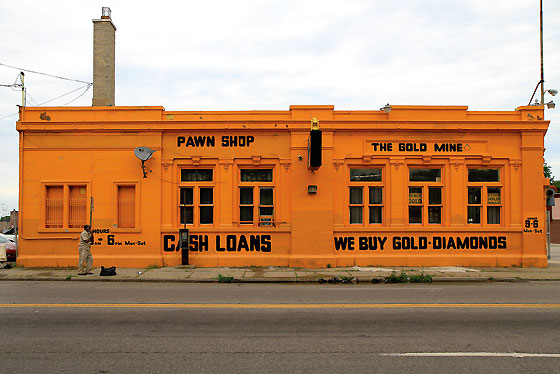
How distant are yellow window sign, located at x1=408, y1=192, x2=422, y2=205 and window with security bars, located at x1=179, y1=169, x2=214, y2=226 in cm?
677

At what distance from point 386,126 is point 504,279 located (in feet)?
19.8

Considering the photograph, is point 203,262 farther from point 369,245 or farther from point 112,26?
point 112,26

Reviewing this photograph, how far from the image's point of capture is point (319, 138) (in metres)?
15.4

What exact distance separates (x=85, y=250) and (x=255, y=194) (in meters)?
5.64

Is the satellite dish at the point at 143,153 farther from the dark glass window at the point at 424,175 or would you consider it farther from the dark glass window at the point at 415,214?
the dark glass window at the point at 415,214

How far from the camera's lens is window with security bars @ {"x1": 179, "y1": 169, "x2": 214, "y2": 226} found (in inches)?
657

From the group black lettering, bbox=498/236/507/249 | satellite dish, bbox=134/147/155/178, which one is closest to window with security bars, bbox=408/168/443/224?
black lettering, bbox=498/236/507/249

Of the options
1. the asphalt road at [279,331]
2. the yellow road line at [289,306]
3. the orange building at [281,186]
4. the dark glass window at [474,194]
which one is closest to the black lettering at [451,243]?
the orange building at [281,186]

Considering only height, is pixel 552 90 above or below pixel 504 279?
above

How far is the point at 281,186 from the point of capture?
16.6 metres

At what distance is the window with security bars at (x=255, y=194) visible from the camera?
54.8 ft

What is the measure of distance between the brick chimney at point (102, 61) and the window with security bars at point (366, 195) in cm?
929

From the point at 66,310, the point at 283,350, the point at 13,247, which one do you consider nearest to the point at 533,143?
the point at 283,350

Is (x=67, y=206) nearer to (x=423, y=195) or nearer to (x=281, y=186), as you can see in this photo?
(x=281, y=186)
